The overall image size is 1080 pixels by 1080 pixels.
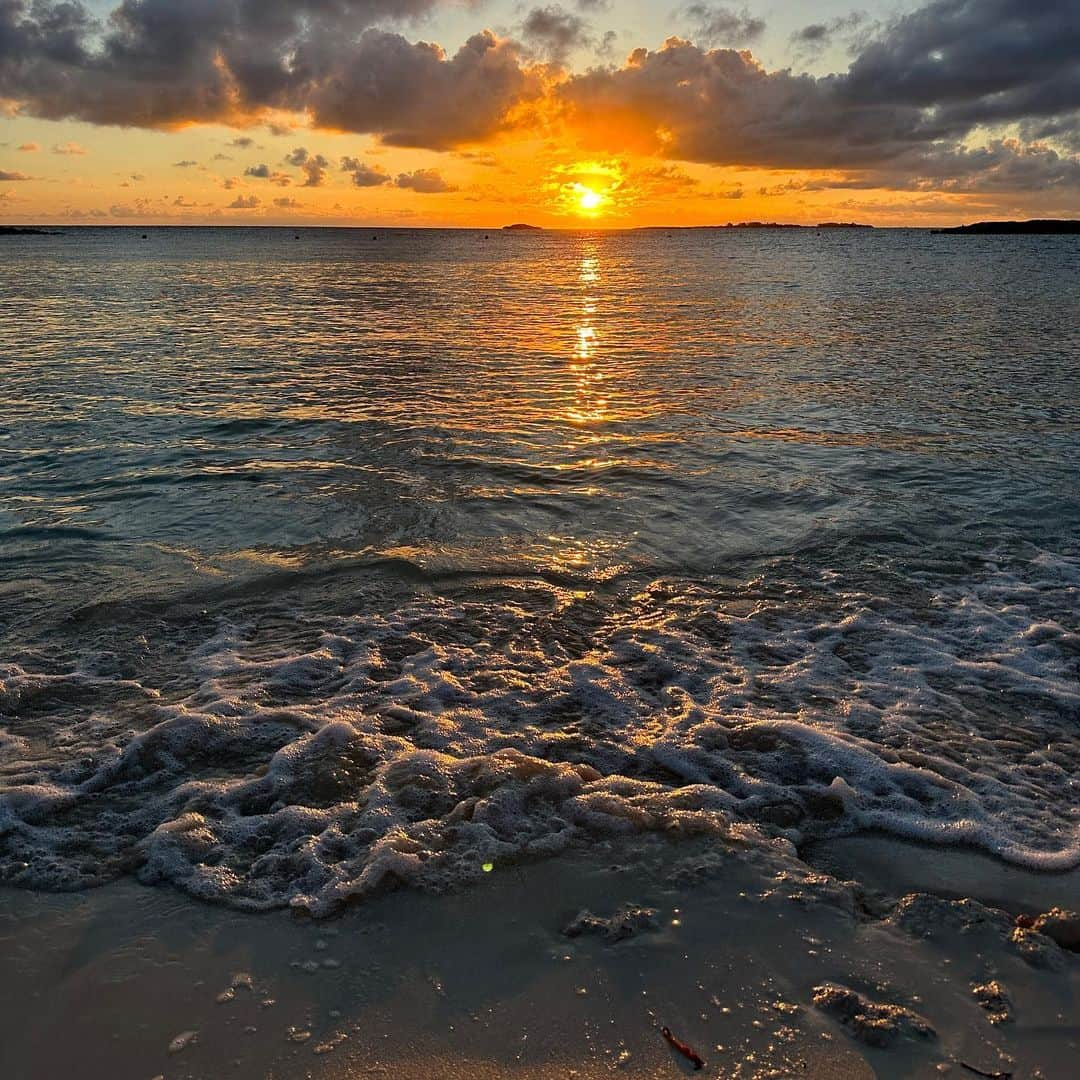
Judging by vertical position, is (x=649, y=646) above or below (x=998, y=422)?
below

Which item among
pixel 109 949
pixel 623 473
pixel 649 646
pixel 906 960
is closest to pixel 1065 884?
pixel 906 960

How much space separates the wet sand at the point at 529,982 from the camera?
12.0 feet

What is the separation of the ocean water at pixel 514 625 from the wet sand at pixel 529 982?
0.33 meters

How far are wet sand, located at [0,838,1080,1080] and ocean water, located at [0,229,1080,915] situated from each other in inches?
12.9

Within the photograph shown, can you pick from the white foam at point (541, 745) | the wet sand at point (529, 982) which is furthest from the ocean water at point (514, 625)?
the wet sand at point (529, 982)

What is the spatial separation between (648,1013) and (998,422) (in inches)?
669

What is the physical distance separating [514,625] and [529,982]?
4.56 meters

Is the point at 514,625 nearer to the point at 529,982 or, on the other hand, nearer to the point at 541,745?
the point at 541,745

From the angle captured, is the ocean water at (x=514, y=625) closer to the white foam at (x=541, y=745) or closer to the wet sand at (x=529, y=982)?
the white foam at (x=541, y=745)

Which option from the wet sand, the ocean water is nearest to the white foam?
the ocean water

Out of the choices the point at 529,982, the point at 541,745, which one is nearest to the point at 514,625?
the point at 541,745

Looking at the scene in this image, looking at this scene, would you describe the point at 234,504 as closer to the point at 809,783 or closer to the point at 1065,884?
the point at 809,783

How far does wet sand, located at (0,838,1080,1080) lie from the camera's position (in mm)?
3652

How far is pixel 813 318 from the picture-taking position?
37344mm
